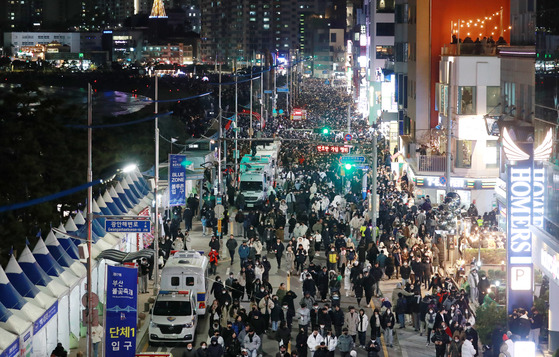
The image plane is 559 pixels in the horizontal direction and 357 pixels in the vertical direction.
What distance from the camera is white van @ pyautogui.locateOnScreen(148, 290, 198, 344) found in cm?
2439

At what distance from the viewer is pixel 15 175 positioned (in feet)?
116

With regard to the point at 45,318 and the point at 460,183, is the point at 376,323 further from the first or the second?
the point at 460,183

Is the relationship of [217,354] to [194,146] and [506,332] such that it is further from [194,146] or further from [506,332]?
[194,146]

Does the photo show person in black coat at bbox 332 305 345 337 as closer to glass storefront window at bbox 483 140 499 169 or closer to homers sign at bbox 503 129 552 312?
homers sign at bbox 503 129 552 312

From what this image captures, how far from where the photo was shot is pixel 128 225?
2352cm

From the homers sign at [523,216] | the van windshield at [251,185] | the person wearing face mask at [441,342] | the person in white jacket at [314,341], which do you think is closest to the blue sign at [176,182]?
the van windshield at [251,185]

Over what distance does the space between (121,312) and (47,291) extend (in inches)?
108

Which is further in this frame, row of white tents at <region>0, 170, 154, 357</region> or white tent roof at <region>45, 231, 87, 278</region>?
white tent roof at <region>45, 231, 87, 278</region>

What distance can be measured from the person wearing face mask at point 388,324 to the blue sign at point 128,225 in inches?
248

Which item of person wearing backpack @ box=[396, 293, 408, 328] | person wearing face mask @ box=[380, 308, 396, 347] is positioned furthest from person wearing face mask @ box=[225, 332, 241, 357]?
person wearing backpack @ box=[396, 293, 408, 328]

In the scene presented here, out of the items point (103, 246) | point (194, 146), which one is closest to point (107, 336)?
point (103, 246)

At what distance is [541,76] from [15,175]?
1984cm

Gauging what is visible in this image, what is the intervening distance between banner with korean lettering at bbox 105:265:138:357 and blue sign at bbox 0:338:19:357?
6.65 ft

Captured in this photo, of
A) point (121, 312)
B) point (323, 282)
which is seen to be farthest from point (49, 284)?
point (323, 282)
